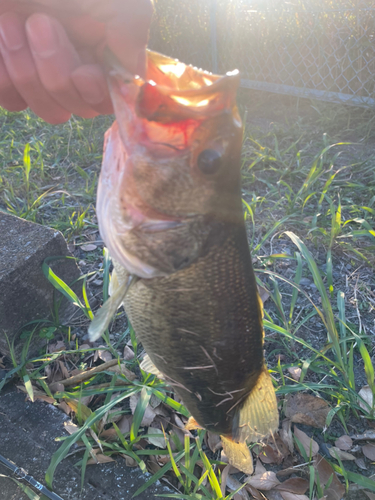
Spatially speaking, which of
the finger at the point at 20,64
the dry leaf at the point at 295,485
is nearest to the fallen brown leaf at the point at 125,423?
the dry leaf at the point at 295,485

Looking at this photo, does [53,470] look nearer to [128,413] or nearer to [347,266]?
[128,413]

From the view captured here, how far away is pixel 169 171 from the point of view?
3.89 ft

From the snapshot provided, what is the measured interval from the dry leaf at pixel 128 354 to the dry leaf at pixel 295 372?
0.91 metres

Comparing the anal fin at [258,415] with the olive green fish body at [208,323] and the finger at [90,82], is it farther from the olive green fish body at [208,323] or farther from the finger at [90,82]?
the finger at [90,82]

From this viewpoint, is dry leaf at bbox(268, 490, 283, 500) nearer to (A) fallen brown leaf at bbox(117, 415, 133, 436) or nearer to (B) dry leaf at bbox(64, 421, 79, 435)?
(A) fallen brown leaf at bbox(117, 415, 133, 436)

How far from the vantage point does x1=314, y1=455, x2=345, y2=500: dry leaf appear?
1663 millimetres

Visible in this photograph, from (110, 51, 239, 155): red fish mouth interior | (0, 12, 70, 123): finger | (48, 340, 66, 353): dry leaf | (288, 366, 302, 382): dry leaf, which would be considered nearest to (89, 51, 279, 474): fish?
(110, 51, 239, 155): red fish mouth interior

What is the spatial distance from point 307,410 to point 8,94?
1949mm

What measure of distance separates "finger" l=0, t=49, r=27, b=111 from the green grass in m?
0.97

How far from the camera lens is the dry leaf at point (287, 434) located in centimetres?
183

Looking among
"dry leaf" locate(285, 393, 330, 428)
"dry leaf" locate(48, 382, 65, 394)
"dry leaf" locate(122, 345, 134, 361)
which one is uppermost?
"dry leaf" locate(48, 382, 65, 394)

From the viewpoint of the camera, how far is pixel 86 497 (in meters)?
1.62

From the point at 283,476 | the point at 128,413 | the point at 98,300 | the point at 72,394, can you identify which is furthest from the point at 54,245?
the point at 283,476

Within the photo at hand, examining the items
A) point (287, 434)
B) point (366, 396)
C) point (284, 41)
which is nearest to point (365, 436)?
point (366, 396)
